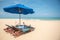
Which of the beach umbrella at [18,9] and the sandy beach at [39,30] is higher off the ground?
the beach umbrella at [18,9]

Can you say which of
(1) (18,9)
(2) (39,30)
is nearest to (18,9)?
(1) (18,9)

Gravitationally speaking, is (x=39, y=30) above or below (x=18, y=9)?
below

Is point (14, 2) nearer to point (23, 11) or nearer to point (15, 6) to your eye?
point (15, 6)

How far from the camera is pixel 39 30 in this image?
2537mm

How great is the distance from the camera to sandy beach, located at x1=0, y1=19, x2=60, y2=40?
8.25ft

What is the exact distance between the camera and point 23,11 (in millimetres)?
2486

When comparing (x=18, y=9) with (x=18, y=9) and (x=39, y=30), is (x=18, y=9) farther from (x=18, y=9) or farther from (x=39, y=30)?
(x=39, y=30)

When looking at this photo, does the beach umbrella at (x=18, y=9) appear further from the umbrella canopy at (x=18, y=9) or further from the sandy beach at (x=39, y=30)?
the sandy beach at (x=39, y=30)

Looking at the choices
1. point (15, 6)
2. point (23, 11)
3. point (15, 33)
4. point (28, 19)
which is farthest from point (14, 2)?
point (15, 33)

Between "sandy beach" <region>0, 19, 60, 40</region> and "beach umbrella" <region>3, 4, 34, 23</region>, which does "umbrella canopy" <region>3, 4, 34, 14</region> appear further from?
"sandy beach" <region>0, 19, 60, 40</region>

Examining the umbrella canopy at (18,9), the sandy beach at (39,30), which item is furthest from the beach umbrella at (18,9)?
the sandy beach at (39,30)

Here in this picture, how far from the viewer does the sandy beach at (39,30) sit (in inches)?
99.0

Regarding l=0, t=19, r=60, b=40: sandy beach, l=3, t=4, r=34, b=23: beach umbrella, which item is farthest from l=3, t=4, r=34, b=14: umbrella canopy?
l=0, t=19, r=60, b=40: sandy beach

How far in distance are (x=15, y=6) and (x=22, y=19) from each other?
11.6 inches
